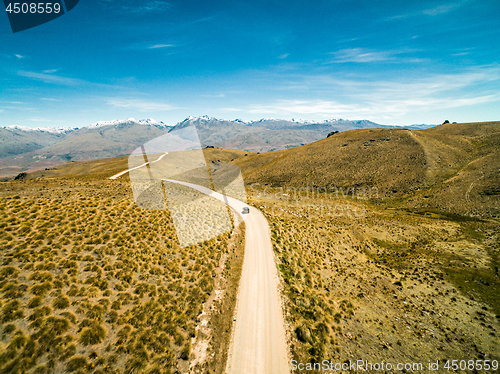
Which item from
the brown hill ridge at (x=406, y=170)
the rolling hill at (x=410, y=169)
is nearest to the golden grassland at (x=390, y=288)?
the brown hill ridge at (x=406, y=170)

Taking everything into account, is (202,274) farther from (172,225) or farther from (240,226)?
(240,226)

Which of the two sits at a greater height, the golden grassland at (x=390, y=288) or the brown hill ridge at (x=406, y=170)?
the brown hill ridge at (x=406, y=170)

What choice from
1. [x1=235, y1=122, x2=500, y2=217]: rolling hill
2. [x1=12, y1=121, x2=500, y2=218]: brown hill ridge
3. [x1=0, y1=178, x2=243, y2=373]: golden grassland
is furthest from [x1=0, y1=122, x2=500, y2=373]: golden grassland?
[x1=235, y1=122, x2=500, y2=217]: rolling hill

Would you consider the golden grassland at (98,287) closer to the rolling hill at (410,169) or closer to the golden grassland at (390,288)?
the golden grassland at (390,288)

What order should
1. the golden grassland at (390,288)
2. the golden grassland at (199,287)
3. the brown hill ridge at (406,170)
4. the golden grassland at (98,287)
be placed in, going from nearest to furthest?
the golden grassland at (98,287)
the golden grassland at (199,287)
the golden grassland at (390,288)
the brown hill ridge at (406,170)

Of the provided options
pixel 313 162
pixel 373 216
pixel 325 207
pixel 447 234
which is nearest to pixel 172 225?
pixel 325 207
